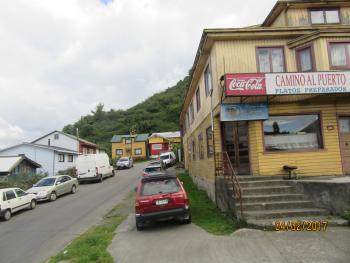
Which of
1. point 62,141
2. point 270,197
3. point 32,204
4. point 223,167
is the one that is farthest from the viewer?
point 62,141

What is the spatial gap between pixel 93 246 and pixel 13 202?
9196 millimetres

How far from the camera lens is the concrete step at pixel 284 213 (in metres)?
8.71

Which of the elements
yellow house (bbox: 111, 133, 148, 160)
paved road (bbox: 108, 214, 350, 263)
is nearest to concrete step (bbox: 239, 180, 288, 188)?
paved road (bbox: 108, 214, 350, 263)

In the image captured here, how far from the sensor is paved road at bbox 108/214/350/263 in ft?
20.4

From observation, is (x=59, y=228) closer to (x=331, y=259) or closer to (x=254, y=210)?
(x=254, y=210)

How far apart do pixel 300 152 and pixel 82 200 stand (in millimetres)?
12922

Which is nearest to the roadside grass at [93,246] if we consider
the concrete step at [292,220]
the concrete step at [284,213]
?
the concrete step at [292,220]

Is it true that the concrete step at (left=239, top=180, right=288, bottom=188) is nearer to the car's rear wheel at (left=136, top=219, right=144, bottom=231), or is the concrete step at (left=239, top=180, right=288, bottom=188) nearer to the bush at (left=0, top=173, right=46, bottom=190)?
the car's rear wheel at (left=136, top=219, right=144, bottom=231)

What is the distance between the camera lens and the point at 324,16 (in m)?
15.2

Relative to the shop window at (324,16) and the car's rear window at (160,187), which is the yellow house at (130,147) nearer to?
the shop window at (324,16)

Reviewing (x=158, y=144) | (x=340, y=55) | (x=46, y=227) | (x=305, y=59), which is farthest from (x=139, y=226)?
(x=158, y=144)

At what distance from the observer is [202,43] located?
12898 mm

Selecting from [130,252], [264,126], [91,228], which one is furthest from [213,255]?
[264,126]
